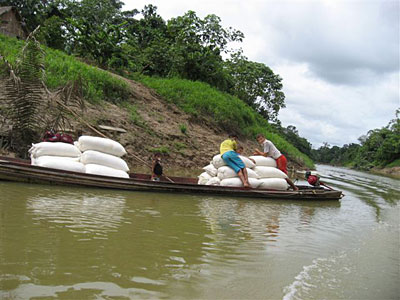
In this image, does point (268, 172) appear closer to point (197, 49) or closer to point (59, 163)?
point (59, 163)

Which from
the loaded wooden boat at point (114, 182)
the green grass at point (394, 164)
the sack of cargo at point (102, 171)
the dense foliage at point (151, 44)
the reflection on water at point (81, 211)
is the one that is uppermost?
the dense foliage at point (151, 44)

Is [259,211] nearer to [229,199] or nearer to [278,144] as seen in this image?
[229,199]

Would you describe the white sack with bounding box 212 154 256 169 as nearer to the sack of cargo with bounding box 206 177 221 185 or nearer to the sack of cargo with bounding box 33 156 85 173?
the sack of cargo with bounding box 206 177 221 185

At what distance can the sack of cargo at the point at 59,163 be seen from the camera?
6074 millimetres

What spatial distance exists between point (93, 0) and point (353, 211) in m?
32.3

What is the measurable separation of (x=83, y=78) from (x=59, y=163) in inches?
272

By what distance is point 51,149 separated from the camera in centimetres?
626

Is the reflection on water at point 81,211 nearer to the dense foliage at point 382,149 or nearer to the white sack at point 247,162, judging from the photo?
the white sack at point 247,162

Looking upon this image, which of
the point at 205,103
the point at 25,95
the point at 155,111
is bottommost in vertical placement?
the point at 25,95

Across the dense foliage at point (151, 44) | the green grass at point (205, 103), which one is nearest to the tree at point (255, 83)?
the dense foliage at point (151, 44)

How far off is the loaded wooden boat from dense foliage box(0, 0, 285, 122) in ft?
37.0

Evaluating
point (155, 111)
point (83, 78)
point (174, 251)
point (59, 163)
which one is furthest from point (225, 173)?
point (83, 78)

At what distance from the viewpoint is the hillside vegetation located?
11.3 metres

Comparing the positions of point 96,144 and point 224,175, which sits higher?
point 96,144
